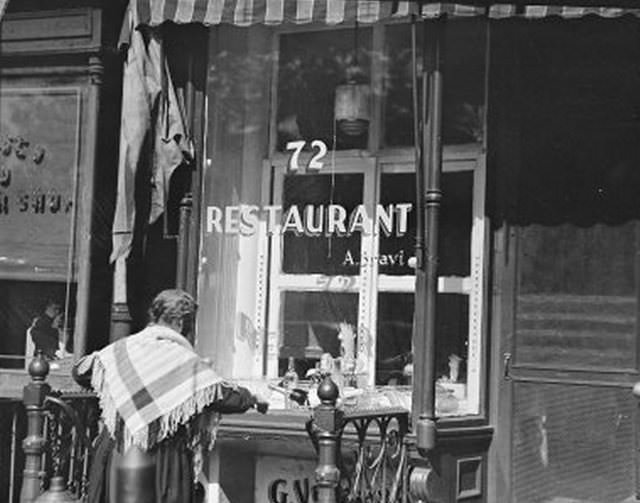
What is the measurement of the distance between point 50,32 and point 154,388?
12.0 feet

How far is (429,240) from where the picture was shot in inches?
272

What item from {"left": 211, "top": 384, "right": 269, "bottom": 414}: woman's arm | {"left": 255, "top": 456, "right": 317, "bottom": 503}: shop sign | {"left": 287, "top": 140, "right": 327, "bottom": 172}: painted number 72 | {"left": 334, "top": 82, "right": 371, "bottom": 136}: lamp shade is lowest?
{"left": 255, "top": 456, "right": 317, "bottom": 503}: shop sign

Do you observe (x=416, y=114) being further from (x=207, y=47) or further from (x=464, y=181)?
(x=207, y=47)

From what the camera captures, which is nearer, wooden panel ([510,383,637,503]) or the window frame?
→ wooden panel ([510,383,637,503])

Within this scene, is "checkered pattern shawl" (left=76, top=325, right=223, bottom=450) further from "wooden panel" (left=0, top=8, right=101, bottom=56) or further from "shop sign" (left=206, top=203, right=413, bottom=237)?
"wooden panel" (left=0, top=8, right=101, bottom=56)

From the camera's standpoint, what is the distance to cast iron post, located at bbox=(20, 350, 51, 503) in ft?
22.2

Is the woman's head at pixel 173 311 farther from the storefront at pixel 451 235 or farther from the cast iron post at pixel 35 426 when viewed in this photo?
the storefront at pixel 451 235

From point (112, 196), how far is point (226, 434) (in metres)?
1.94


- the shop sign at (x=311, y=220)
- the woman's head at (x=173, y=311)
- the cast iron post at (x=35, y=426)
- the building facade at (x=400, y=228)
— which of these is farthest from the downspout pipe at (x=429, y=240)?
the cast iron post at (x=35, y=426)

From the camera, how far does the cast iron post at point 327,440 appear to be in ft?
19.7

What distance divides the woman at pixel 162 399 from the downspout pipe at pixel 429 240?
130 centimetres

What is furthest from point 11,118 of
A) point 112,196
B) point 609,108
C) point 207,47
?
point 609,108

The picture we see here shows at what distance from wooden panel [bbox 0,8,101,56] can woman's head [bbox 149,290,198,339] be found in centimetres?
300

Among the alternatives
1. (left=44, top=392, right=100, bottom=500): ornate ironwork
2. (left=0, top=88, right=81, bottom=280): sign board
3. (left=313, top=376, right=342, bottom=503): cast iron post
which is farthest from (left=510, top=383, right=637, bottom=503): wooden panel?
(left=0, top=88, right=81, bottom=280): sign board
